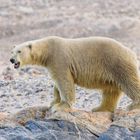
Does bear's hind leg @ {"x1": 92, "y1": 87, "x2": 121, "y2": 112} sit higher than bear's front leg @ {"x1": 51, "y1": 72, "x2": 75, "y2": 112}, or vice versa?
bear's front leg @ {"x1": 51, "y1": 72, "x2": 75, "y2": 112}

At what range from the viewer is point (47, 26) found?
22.0m

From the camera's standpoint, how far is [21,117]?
8.73m

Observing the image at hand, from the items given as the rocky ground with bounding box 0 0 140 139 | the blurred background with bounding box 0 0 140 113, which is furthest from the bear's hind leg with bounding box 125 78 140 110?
the blurred background with bounding box 0 0 140 113

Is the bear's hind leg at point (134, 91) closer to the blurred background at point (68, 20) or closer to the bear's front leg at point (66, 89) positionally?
the bear's front leg at point (66, 89)

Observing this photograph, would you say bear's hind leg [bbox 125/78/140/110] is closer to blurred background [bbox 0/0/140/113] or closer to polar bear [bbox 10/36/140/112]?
polar bear [bbox 10/36/140/112]

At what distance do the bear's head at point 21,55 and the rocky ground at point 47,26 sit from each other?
4310 millimetres

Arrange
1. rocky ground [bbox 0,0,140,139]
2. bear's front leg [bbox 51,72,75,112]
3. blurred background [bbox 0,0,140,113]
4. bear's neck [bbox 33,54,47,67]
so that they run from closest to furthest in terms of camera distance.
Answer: bear's front leg [bbox 51,72,75,112] → bear's neck [bbox 33,54,47,67] → rocky ground [bbox 0,0,140,139] → blurred background [bbox 0,0,140,113]

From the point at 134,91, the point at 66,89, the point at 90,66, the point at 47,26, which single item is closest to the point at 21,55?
the point at 66,89

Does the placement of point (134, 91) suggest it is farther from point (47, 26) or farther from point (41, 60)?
point (47, 26)

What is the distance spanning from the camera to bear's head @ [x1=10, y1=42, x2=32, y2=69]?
9391 mm

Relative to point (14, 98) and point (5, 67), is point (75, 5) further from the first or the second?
point (14, 98)

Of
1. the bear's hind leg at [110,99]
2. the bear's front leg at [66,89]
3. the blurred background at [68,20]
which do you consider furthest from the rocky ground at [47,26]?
the bear's front leg at [66,89]

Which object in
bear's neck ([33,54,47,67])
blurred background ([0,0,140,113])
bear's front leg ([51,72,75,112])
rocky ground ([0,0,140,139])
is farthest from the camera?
blurred background ([0,0,140,113])

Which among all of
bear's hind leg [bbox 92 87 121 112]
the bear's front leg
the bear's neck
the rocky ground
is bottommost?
the rocky ground
